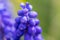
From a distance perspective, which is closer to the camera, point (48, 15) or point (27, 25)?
point (27, 25)

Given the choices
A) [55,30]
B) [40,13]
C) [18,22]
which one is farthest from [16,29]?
[55,30]

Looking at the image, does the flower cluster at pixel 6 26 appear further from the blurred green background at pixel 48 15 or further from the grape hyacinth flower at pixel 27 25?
the blurred green background at pixel 48 15

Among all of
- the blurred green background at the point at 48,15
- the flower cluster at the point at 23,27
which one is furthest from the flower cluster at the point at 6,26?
the blurred green background at the point at 48,15

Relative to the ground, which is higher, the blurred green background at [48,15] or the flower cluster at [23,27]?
the flower cluster at [23,27]

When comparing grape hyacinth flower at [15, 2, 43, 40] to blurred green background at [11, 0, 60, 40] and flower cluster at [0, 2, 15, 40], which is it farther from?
blurred green background at [11, 0, 60, 40]

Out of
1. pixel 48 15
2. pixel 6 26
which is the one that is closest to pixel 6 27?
pixel 6 26

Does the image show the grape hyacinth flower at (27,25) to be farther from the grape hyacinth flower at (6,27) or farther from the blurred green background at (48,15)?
the blurred green background at (48,15)

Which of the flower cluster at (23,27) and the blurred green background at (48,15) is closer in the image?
the flower cluster at (23,27)

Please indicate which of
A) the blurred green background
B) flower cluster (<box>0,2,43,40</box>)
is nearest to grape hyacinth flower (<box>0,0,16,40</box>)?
flower cluster (<box>0,2,43,40</box>)

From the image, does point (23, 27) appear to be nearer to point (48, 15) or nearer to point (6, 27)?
point (6, 27)
